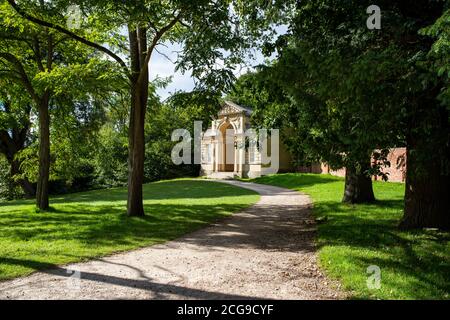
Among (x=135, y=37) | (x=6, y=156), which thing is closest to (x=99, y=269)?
(x=135, y=37)

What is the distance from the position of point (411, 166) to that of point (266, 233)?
402 centimetres

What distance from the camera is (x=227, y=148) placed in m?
45.9

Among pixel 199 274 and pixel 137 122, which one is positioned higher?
pixel 137 122

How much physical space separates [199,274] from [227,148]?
3962 cm

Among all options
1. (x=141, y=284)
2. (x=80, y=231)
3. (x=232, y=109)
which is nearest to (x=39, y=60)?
(x=80, y=231)

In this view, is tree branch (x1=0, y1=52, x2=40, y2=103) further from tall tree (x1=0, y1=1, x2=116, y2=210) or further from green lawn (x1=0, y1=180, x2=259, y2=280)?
green lawn (x1=0, y1=180, x2=259, y2=280)

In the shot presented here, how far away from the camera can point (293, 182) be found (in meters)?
28.1

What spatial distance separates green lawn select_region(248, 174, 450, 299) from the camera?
18.0ft

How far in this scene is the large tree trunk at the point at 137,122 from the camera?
1304 centimetres

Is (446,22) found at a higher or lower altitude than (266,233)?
higher

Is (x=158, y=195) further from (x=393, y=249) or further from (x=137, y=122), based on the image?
(x=393, y=249)

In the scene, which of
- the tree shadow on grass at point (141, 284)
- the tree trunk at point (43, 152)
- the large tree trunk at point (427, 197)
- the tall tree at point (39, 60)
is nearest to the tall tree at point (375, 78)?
the large tree trunk at point (427, 197)

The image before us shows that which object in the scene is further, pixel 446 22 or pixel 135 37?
pixel 135 37

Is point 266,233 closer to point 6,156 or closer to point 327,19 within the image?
point 327,19
